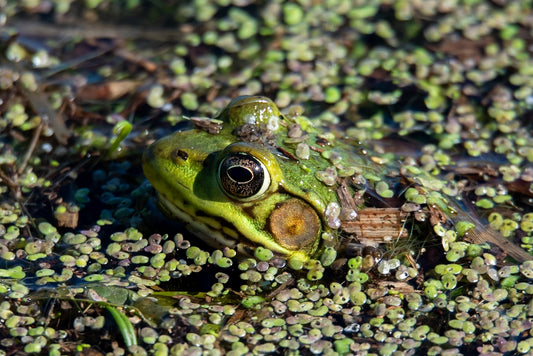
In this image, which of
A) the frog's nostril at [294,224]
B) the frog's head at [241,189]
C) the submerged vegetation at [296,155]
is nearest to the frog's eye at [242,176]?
the frog's head at [241,189]

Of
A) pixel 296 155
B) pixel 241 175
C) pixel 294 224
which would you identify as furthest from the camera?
pixel 296 155

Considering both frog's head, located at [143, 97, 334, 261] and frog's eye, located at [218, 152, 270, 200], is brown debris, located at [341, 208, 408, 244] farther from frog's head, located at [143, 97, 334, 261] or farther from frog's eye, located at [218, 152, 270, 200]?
frog's eye, located at [218, 152, 270, 200]

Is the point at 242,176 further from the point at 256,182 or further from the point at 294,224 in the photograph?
the point at 294,224

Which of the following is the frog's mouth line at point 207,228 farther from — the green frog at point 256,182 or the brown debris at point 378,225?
the brown debris at point 378,225

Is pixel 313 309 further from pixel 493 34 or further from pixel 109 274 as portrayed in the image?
pixel 493 34

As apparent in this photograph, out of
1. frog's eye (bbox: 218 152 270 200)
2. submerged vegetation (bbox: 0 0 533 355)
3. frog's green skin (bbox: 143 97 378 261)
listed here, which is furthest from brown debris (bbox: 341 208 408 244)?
frog's eye (bbox: 218 152 270 200)

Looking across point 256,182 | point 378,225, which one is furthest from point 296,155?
point 378,225
